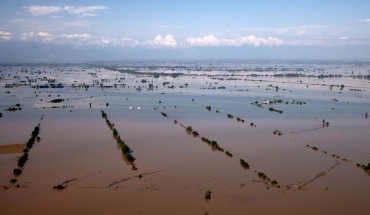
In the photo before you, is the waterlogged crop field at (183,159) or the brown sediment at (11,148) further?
the brown sediment at (11,148)

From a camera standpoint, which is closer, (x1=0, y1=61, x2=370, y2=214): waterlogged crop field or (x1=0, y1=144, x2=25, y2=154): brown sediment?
(x1=0, y1=61, x2=370, y2=214): waterlogged crop field

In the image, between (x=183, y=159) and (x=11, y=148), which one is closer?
(x=183, y=159)

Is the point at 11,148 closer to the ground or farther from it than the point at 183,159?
farther from it

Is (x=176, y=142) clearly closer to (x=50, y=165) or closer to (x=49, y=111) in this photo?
(x=50, y=165)

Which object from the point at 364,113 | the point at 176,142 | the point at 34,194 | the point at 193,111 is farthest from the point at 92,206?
the point at 364,113
